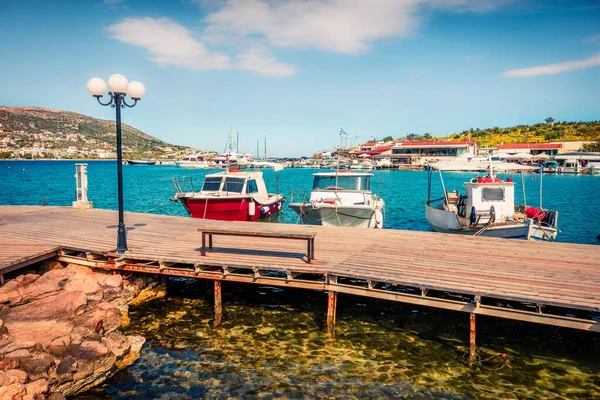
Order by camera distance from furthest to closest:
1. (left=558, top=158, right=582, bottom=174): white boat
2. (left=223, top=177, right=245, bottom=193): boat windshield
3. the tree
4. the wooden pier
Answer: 1. the tree
2. (left=558, top=158, right=582, bottom=174): white boat
3. (left=223, top=177, right=245, bottom=193): boat windshield
4. the wooden pier

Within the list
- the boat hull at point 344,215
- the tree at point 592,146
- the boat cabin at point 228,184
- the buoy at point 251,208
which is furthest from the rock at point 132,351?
the tree at point 592,146

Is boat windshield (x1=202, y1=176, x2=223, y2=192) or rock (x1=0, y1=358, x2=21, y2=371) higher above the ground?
boat windshield (x1=202, y1=176, x2=223, y2=192)

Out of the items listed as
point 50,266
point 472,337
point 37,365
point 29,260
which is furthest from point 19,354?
point 472,337

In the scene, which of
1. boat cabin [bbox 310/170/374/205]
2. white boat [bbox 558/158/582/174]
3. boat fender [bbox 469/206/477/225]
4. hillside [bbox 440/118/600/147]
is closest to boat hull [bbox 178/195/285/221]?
boat cabin [bbox 310/170/374/205]

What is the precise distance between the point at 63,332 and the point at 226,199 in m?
12.8

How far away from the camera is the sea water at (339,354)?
7.25 metres

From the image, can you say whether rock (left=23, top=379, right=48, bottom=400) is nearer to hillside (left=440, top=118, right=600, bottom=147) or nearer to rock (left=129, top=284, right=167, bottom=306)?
rock (left=129, top=284, right=167, bottom=306)

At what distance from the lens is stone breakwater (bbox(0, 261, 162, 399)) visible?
20.8 feet

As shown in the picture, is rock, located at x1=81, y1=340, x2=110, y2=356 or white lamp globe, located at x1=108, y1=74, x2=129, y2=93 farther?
white lamp globe, located at x1=108, y1=74, x2=129, y2=93

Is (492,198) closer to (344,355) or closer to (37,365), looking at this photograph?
(344,355)

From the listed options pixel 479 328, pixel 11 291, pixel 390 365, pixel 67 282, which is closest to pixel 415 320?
pixel 479 328

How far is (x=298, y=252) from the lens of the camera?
1106 cm

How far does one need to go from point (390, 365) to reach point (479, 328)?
2941mm

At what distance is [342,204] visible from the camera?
18359 mm
